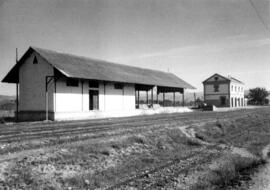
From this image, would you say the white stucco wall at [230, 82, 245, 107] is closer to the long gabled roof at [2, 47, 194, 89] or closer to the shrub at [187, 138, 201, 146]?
the long gabled roof at [2, 47, 194, 89]

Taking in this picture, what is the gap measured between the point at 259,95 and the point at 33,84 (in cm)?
6332

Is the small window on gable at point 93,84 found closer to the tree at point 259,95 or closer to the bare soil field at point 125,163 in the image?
the bare soil field at point 125,163

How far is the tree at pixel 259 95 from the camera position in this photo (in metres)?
72.1

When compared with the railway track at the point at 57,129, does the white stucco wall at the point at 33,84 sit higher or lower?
higher

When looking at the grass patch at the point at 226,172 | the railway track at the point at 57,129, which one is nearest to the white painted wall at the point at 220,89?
the railway track at the point at 57,129

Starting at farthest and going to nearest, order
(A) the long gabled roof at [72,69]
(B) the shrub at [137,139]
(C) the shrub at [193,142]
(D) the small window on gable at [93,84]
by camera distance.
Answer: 1. (D) the small window on gable at [93,84]
2. (A) the long gabled roof at [72,69]
3. (C) the shrub at [193,142]
4. (B) the shrub at [137,139]

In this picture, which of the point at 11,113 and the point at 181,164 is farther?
the point at 11,113

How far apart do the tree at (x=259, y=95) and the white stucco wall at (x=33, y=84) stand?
206 feet

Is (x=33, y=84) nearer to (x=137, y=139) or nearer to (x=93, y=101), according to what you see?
(x=93, y=101)

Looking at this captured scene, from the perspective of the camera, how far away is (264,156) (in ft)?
38.5

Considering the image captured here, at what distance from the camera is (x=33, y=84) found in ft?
78.5

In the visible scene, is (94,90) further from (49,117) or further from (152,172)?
(152,172)

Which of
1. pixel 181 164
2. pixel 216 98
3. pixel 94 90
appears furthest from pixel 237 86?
pixel 181 164

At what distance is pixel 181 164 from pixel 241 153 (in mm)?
4251
